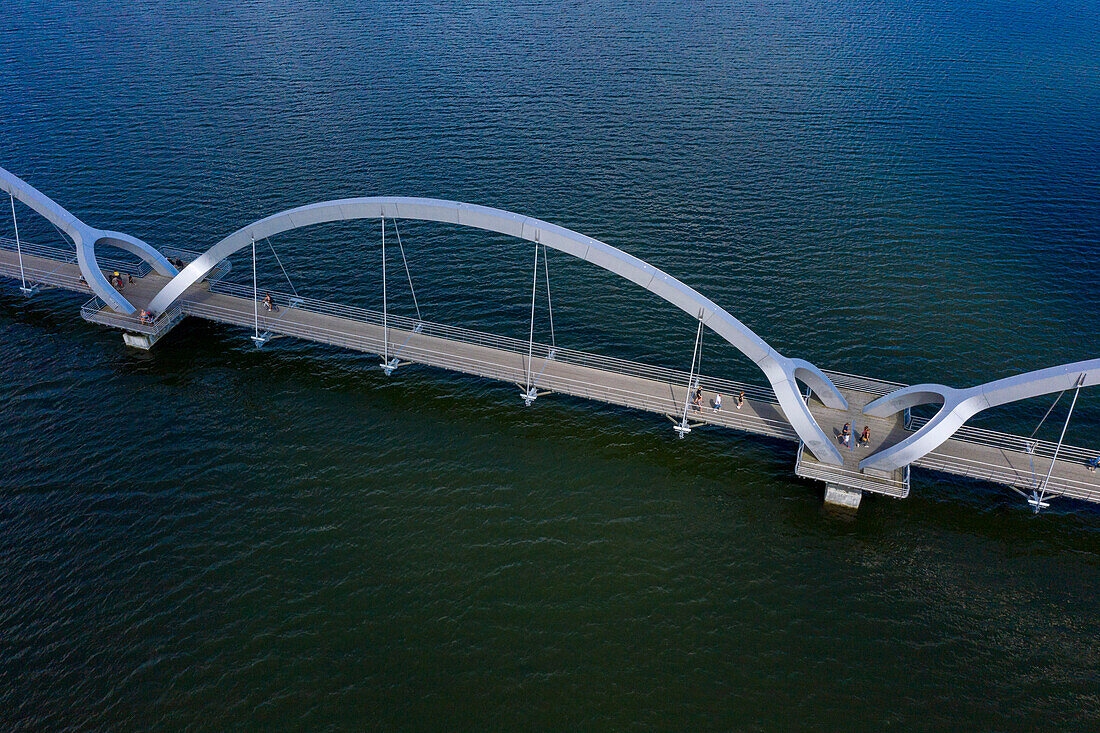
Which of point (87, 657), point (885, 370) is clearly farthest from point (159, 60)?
point (885, 370)

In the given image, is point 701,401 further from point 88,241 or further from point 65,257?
point 65,257

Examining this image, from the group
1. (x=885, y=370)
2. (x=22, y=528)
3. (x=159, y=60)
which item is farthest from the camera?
(x=159, y=60)

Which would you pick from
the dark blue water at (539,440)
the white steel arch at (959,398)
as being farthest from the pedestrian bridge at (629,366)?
the dark blue water at (539,440)

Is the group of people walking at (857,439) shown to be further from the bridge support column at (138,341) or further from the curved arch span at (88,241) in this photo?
the curved arch span at (88,241)

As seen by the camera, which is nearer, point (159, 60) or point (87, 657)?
point (87, 657)

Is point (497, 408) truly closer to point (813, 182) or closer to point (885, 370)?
point (885, 370)

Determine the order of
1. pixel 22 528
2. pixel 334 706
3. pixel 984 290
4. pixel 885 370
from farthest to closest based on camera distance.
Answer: pixel 984 290 → pixel 885 370 → pixel 22 528 → pixel 334 706

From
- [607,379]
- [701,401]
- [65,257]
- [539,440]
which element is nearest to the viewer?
[701,401]

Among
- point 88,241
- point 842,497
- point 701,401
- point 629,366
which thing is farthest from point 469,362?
point 88,241
